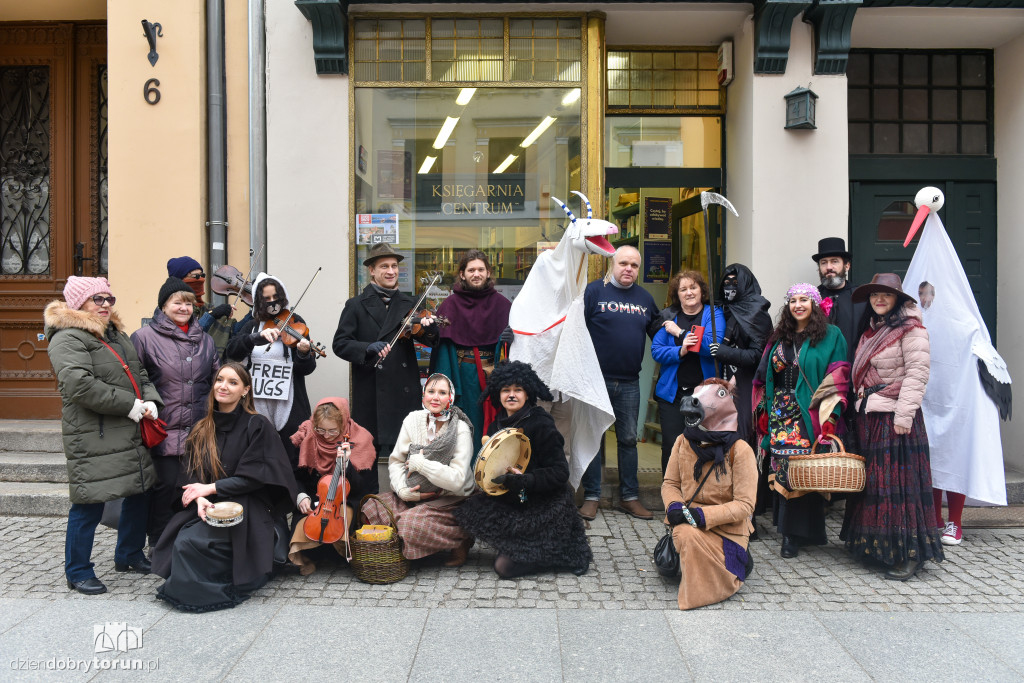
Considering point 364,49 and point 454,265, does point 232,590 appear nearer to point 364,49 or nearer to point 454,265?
point 454,265

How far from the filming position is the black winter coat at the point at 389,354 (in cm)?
554

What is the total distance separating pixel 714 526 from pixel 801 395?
4.09ft

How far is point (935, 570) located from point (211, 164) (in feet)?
20.6

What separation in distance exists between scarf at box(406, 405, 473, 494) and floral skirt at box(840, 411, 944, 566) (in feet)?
8.27

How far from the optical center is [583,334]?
539cm

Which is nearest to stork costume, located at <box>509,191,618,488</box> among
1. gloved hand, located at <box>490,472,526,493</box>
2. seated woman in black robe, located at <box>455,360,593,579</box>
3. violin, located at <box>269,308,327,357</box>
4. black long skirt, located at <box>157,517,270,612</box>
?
seated woman in black robe, located at <box>455,360,593,579</box>

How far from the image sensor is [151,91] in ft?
21.7

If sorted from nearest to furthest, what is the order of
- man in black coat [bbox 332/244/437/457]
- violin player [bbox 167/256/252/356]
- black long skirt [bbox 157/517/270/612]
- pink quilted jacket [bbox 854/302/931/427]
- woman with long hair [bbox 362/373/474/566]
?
1. black long skirt [bbox 157/517/270/612]
2. woman with long hair [bbox 362/373/474/566]
3. pink quilted jacket [bbox 854/302/931/427]
4. violin player [bbox 167/256/252/356]
5. man in black coat [bbox 332/244/437/457]

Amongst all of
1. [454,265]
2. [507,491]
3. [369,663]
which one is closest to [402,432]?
[507,491]

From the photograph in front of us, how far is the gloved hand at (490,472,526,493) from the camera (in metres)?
4.48

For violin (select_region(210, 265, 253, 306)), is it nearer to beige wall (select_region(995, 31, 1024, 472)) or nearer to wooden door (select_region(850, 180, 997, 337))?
wooden door (select_region(850, 180, 997, 337))

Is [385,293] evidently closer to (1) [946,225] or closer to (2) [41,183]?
(2) [41,183]

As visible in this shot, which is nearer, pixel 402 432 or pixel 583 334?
pixel 402 432

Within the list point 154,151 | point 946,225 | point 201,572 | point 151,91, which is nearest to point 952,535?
point 946,225
